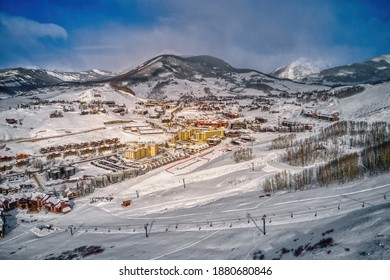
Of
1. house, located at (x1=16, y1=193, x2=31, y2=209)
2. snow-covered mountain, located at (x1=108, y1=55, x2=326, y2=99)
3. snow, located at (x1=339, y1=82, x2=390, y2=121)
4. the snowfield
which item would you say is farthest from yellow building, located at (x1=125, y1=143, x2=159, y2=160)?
snow-covered mountain, located at (x1=108, y1=55, x2=326, y2=99)

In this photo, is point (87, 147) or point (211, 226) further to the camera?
point (87, 147)

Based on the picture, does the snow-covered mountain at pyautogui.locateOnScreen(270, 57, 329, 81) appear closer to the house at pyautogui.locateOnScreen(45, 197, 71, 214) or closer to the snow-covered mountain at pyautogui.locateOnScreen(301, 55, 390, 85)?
the snow-covered mountain at pyautogui.locateOnScreen(301, 55, 390, 85)

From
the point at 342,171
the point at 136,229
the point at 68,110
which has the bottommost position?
the point at 136,229

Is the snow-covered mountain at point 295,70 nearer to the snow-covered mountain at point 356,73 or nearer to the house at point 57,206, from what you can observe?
the snow-covered mountain at point 356,73

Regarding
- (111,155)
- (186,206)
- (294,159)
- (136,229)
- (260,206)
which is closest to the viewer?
(136,229)

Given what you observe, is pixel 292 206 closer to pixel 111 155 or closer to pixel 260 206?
pixel 260 206

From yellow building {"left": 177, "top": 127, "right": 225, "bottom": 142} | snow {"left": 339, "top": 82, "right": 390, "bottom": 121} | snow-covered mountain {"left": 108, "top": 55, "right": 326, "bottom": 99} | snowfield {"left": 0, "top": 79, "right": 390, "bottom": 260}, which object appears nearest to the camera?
snowfield {"left": 0, "top": 79, "right": 390, "bottom": 260}
